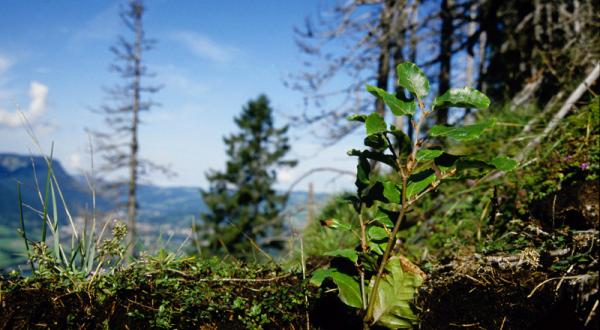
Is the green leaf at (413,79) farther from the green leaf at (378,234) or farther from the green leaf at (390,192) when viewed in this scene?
the green leaf at (378,234)

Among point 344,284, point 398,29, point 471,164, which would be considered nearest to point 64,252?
point 344,284

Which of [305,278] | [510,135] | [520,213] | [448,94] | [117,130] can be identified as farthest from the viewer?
[117,130]

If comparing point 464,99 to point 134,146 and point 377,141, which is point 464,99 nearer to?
point 377,141

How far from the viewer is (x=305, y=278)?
4.70 feet

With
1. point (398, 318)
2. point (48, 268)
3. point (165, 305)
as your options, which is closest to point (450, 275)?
point (398, 318)

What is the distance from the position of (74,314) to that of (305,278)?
0.75m

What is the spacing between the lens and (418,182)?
1120 mm

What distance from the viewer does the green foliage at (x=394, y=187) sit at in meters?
1.03

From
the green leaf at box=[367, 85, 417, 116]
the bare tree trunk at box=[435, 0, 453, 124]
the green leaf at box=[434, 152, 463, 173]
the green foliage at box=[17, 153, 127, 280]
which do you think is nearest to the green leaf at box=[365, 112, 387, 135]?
the green leaf at box=[367, 85, 417, 116]

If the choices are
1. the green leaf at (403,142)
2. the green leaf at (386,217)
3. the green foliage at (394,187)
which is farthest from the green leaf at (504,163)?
the green leaf at (386,217)

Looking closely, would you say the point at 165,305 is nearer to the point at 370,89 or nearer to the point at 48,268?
the point at 48,268

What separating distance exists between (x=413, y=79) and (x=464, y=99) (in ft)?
0.49

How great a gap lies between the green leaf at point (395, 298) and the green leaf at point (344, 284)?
54 millimetres

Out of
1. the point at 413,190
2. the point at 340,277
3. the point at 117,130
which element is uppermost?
the point at 117,130
